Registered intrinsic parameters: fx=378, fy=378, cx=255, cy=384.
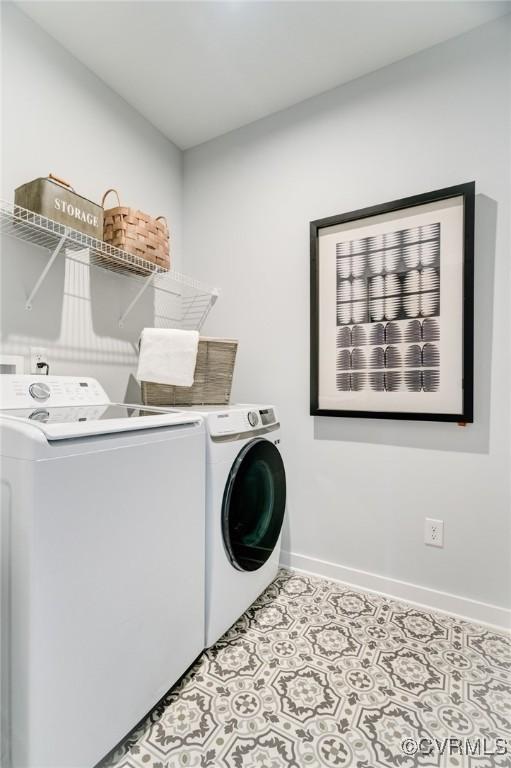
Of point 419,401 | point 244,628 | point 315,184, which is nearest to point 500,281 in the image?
point 419,401

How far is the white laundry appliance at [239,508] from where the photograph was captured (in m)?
1.37

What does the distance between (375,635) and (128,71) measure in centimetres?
274

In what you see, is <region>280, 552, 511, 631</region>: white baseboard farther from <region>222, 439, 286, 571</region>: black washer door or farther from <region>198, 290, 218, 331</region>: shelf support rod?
<region>198, 290, 218, 331</region>: shelf support rod

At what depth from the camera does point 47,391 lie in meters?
1.46

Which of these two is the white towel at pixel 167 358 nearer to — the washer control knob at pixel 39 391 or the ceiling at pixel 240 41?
the washer control knob at pixel 39 391

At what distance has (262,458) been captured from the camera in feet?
5.49

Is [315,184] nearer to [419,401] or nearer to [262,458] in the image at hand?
[419,401]

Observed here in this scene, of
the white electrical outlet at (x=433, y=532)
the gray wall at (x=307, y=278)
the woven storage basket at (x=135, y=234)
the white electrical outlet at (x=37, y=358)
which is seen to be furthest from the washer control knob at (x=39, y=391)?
the white electrical outlet at (x=433, y=532)

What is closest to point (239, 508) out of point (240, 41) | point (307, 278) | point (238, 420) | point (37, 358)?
point (238, 420)

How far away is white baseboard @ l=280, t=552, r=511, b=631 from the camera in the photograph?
156 centimetres

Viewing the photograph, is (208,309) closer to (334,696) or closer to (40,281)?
(40,281)

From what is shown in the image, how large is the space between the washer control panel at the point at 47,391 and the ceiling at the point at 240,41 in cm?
149

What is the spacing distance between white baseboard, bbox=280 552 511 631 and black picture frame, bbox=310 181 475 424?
30.1 inches

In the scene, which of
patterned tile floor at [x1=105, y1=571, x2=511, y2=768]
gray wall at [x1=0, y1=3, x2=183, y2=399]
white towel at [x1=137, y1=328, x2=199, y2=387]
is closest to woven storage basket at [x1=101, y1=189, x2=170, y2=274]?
gray wall at [x1=0, y1=3, x2=183, y2=399]
